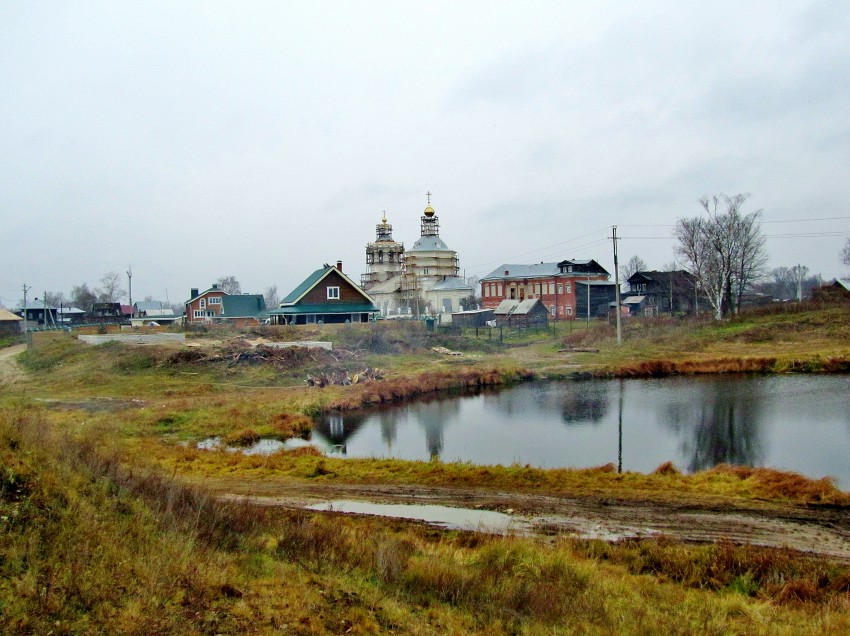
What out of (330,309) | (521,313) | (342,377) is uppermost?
(330,309)

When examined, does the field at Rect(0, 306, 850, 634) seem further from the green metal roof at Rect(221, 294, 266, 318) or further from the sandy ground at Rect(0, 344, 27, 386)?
the green metal roof at Rect(221, 294, 266, 318)

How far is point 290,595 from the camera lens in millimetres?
6512

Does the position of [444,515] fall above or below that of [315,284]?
below

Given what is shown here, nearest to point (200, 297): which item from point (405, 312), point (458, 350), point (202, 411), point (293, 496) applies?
point (405, 312)

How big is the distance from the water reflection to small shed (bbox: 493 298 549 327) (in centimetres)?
2863

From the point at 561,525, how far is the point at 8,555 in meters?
8.23

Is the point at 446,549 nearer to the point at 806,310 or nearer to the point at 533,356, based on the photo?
the point at 533,356

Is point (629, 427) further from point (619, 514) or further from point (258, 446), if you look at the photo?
point (258, 446)

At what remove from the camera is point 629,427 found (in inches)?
856

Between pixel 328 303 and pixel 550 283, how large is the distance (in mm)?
28497

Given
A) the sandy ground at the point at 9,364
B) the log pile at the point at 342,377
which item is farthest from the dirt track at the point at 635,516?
the sandy ground at the point at 9,364

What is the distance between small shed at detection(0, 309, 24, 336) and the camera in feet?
192

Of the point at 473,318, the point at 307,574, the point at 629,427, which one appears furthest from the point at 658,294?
the point at 307,574

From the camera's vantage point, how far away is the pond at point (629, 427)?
57.2 ft
